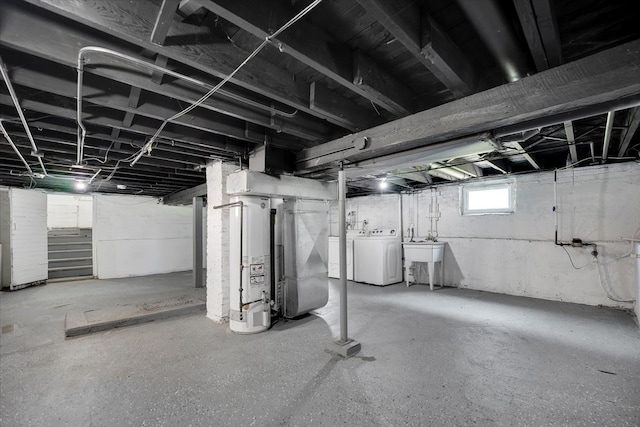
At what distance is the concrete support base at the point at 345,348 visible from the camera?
2.52 m

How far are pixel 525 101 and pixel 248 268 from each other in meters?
2.77

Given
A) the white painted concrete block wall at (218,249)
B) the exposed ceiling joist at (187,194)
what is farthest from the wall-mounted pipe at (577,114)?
the exposed ceiling joist at (187,194)

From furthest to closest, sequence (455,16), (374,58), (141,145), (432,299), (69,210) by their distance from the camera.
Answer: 1. (69,210)
2. (432,299)
3. (141,145)
4. (374,58)
5. (455,16)

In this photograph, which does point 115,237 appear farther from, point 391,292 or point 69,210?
point 391,292

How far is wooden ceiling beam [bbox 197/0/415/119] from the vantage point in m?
1.16

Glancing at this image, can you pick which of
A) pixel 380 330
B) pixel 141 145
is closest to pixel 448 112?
pixel 380 330

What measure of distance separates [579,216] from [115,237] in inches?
372

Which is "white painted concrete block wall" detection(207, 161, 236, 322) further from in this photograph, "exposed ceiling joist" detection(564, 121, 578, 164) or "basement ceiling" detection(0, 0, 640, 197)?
"exposed ceiling joist" detection(564, 121, 578, 164)

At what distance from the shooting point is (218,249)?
11.4ft

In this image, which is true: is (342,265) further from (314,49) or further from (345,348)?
(314,49)

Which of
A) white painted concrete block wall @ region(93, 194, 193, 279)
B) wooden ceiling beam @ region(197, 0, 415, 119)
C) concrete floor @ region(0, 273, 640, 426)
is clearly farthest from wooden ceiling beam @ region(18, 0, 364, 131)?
white painted concrete block wall @ region(93, 194, 193, 279)

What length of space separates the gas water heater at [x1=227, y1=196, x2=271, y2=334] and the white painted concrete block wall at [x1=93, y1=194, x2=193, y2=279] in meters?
5.48

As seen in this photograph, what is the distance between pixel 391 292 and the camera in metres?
4.89

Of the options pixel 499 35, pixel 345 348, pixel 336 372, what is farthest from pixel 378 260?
pixel 499 35
